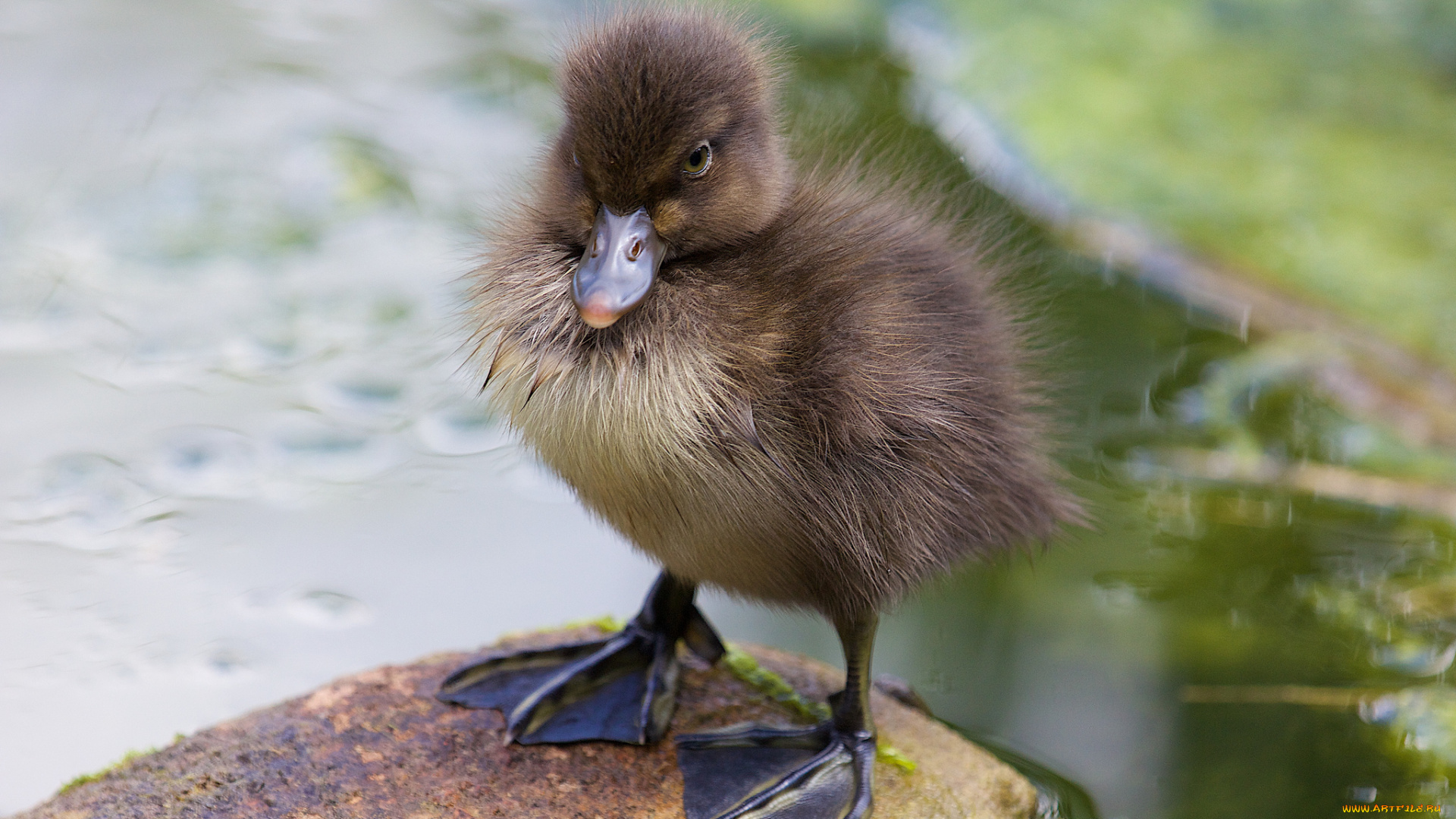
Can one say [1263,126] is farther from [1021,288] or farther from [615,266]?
[615,266]

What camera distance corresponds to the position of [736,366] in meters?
1.36

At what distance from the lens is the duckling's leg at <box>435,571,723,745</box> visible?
5.24ft

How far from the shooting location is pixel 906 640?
6.98ft

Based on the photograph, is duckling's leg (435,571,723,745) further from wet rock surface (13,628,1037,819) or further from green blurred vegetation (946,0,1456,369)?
green blurred vegetation (946,0,1456,369)

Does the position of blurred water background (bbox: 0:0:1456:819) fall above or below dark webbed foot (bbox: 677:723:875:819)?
above

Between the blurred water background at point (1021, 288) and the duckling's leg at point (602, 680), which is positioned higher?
the blurred water background at point (1021, 288)

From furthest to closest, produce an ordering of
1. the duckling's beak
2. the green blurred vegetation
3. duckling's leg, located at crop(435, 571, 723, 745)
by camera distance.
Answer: the green blurred vegetation → duckling's leg, located at crop(435, 571, 723, 745) → the duckling's beak

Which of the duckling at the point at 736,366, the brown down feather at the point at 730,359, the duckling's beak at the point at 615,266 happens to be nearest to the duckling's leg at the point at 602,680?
the duckling at the point at 736,366

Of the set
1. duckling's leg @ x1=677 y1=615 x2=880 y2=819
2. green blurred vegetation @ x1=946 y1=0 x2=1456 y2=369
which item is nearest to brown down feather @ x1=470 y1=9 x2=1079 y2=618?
duckling's leg @ x1=677 y1=615 x2=880 y2=819

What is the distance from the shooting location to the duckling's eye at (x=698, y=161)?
1351mm

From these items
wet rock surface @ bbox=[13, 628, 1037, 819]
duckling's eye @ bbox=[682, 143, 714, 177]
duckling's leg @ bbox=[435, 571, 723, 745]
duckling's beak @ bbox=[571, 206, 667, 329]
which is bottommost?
wet rock surface @ bbox=[13, 628, 1037, 819]

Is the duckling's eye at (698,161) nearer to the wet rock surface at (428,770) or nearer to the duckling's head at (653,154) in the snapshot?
the duckling's head at (653,154)

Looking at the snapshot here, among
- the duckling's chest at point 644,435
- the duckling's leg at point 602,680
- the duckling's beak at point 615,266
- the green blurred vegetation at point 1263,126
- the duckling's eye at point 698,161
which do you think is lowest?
the duckling's leg at point 602,680

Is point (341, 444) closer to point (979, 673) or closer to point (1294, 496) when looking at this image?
point (979, 673)
